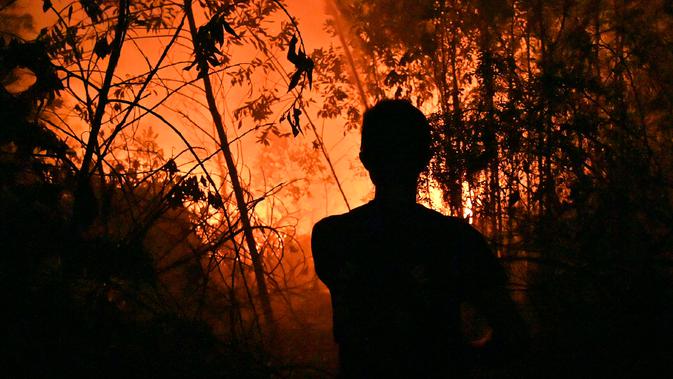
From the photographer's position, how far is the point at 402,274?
0.91 m

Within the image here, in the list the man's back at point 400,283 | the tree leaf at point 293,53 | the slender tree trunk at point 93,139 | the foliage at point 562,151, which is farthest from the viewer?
the foliage at point 562,151

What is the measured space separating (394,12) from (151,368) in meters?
6.42

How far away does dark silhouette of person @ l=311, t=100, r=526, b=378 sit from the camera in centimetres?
90

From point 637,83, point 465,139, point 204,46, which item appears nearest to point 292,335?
point 465,139

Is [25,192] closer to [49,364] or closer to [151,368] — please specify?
[49,364]

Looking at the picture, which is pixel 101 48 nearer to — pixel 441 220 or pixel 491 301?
pixel 441 220

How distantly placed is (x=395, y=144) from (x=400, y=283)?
32cm

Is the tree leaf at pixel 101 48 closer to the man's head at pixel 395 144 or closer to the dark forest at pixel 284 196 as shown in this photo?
the dark forest at pixel 284 196

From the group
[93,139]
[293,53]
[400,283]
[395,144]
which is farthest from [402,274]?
[93,139]

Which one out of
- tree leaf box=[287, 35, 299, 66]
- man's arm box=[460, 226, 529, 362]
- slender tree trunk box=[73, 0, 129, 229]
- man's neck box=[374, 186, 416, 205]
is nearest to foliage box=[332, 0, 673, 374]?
man's arm box=[460, 226, 529, 362]

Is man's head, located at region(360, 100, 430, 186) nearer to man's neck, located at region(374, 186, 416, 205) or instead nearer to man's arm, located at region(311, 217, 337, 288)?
man's neck, located at region(374, 186, 416, 205)

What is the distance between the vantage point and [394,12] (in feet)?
22.0

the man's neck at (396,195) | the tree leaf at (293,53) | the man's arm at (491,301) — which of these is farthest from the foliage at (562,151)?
the tree leaf at (293,53)

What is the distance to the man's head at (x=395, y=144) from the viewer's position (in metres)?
0.94
